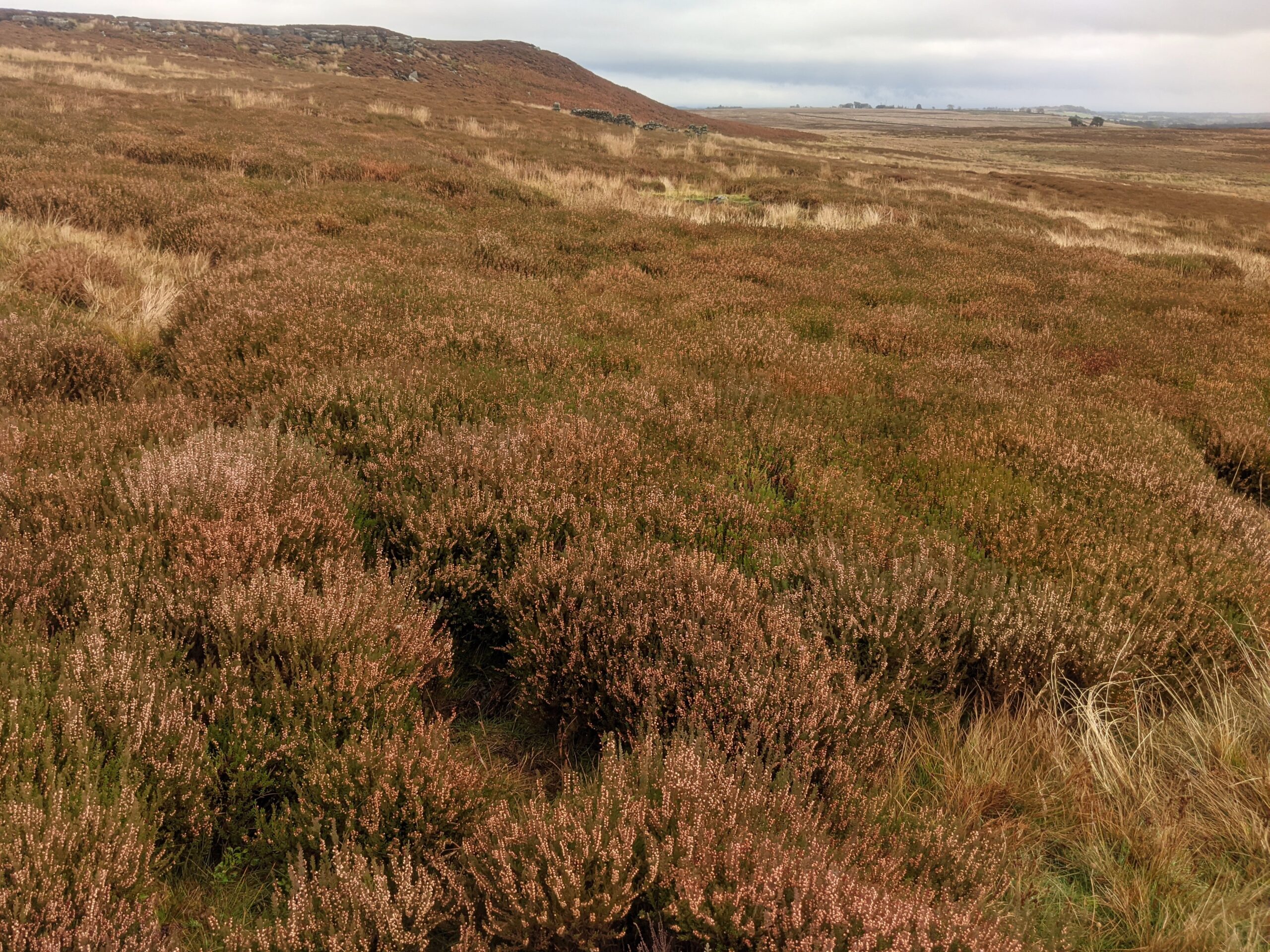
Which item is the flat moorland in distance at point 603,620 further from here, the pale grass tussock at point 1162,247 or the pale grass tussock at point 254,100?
the pale grass tussock at point 254,100

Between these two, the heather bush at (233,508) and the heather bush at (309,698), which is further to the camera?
the heather bush at (233,508)

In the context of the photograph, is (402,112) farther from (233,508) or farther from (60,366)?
(233,508)

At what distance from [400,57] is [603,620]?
193 feet

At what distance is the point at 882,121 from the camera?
152 meters

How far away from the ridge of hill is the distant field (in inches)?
1507

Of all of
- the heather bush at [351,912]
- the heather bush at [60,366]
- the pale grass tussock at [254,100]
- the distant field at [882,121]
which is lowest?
the heather bush at [351,912]

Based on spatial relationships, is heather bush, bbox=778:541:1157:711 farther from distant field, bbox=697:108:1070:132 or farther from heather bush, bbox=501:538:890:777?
distant field, bbox=697:108:1070:132

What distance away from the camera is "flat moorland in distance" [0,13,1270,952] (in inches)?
68.4

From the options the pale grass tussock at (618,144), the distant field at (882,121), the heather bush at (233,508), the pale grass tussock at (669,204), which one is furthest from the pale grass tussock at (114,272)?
the distant field at (882,121)

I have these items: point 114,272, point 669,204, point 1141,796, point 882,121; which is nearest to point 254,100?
point 669,204

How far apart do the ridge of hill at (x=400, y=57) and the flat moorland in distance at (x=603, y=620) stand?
→ 38365mm

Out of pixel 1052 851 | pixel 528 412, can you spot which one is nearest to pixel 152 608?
pixel 528 412

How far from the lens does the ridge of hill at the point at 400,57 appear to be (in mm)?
44969

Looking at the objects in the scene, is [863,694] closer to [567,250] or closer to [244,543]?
[244,543]
